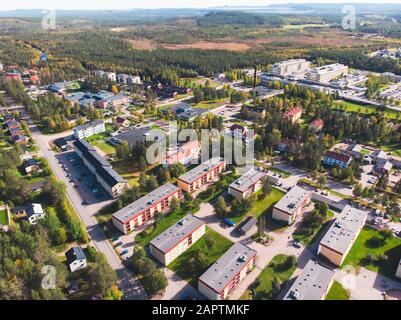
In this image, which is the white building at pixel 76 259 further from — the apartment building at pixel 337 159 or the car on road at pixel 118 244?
the apartment building at pixel 337 159

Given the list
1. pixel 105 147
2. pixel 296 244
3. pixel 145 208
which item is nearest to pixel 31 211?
pixel 145 208

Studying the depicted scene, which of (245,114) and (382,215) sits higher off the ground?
(245,114)

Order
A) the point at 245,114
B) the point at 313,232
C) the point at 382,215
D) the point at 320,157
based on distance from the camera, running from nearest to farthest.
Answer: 1. the point at 313,232
2. the point at 382,215
3. the point at 320,157
4. the point at 245,114

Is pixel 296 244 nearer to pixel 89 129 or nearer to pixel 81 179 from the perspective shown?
pixel 81 179
